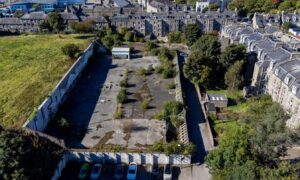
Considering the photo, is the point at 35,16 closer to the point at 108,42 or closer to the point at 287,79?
the point at 108,42

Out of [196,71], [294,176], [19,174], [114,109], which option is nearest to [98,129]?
[114,109]

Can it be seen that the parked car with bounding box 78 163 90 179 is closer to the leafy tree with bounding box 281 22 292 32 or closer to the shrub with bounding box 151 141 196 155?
the shrub with bounding box 151 141 196 155

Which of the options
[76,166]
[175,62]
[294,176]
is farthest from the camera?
[175,62]

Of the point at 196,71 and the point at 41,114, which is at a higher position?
the point at 196,71

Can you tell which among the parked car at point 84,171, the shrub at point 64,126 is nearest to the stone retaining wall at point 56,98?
the shrub at point 64,126

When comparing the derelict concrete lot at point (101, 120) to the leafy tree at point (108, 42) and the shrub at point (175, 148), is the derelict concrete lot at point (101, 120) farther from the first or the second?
the leafy tree at point (108, 42)

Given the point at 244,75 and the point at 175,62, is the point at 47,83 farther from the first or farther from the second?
the point at 244,75
